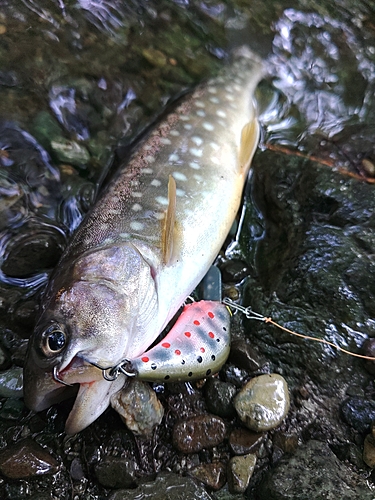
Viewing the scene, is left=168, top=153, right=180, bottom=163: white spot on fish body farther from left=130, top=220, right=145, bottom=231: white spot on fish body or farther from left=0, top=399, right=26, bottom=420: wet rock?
left=0, top=399, right=26, bottom=420: wet rock

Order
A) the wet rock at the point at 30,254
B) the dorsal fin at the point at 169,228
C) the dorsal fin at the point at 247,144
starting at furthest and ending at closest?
the dorsal fin at the point at 247,144
the wet rock at the point at 30,254
the dorsal fin at the point at 169,228

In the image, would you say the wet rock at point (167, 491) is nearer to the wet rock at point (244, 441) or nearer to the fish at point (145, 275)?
the wet rock at point (244, 441)

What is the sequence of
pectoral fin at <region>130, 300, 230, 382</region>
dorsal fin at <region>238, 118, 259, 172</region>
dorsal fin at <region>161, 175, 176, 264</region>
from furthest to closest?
1. dorsal fin at <region>238, 118, 259, 172</region>
2. dorsal fin at <region>161, 175, 176, 264</region>
3. pectoral fin at <region>130, 300, 230, 382</region>

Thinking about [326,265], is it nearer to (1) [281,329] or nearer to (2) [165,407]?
(1) [281,329]

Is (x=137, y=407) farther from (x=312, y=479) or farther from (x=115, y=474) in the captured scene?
(x=312, y=479)

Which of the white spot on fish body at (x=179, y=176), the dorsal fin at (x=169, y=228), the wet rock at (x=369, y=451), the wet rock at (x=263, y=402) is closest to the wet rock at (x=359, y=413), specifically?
the wet rock at (x=369, y=451)

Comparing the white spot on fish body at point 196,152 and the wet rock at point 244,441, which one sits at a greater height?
the white spot on fish body at point 196,152

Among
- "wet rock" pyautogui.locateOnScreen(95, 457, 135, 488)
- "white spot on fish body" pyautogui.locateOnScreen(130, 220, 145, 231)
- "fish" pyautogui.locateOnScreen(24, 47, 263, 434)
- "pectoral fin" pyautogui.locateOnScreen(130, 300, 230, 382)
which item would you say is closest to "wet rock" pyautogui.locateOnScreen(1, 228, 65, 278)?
"fish" pyautogui.locateOnScreen(24, 47, 263, 434)
